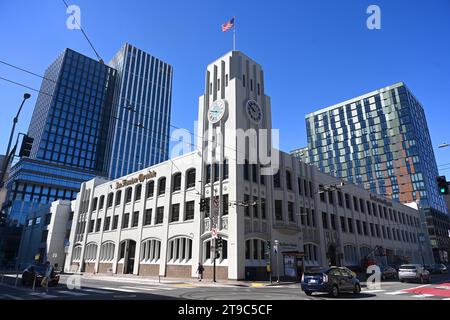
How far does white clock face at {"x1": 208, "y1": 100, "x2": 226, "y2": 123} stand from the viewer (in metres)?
36.1

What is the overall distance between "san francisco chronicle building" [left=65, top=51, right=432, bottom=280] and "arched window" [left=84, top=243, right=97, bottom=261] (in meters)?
0.16

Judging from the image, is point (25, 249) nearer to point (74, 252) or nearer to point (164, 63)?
point (74, 252)

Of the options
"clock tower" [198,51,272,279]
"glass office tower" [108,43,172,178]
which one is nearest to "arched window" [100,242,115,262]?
"clock tower" [198,51,272,279]

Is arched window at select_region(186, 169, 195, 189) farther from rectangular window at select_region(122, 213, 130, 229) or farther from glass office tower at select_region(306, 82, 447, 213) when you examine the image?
glass office tower at select_region(306, 82, 447, 213)

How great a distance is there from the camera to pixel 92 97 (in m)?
138

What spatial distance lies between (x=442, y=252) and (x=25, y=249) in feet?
388

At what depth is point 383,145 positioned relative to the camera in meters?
111

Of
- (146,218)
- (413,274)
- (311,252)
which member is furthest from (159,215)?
(413,274)

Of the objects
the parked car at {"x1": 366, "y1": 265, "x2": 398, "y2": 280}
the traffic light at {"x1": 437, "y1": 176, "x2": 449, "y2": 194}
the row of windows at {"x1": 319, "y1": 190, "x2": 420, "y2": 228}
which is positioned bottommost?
the parked car at {"x1": 366, "y1": 265, "x2": 398, "y2": 280}

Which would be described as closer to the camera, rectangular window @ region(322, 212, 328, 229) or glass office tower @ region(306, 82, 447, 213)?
rectangular window @ region(322, 212, 328, 229)

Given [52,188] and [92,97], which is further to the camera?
[92,97]

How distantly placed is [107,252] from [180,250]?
17.2 meters

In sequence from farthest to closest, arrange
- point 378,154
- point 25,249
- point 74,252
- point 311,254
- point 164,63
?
1. point 164,63
2. point 378,154
3. point 25,249
4. point 74,252
5. point 311,254

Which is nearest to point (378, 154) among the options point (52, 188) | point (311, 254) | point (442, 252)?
point (442, 252)
